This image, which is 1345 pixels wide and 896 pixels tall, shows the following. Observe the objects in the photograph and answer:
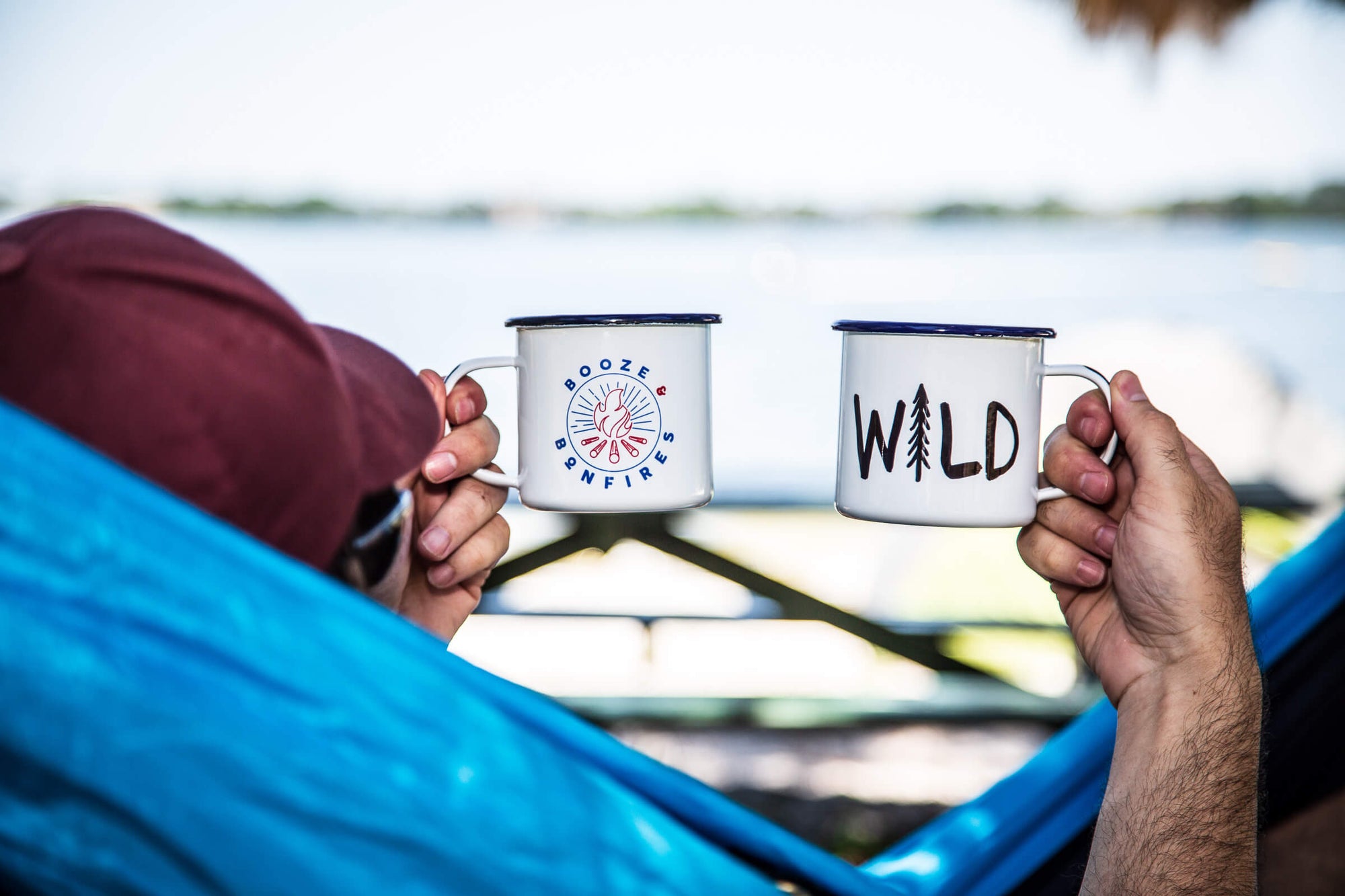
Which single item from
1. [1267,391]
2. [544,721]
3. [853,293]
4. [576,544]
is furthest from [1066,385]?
[853,293]

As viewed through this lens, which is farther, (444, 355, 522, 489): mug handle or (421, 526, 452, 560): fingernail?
(421, 526, 452, 560): fingernail

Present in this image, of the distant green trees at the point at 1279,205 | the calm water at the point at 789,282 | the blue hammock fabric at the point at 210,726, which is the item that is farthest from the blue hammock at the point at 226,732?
the distant green trees at the point at 1279,205

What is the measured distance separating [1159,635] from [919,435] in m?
0.30

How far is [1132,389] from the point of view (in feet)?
3.18

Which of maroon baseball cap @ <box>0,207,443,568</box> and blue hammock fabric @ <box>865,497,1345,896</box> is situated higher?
maroon baseball cap @ <box>0,207,443,568</box>

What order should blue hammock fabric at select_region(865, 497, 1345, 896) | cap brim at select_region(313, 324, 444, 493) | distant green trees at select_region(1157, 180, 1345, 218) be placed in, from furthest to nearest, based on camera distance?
1. distant green trees at select_region(1157, 180, 1345, 218)
2. blue hammock fabric at select_region(865, 497, 1345, 896)
3. cap brim at select_region(313, 324, 444, 493)

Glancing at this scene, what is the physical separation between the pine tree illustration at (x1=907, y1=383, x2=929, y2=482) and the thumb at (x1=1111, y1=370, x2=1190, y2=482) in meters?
0.21

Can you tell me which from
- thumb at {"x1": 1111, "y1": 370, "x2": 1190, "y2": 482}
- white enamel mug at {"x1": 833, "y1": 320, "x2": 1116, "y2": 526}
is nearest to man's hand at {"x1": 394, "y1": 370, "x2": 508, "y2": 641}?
white enamel mug at {"x1": 833, "y1": 320, "x2": 1116, "y2": 526}

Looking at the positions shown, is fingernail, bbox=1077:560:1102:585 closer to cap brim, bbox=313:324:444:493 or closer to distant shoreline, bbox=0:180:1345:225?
cap brim, bbox=313:324:444:493

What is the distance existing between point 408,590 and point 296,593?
0.62m

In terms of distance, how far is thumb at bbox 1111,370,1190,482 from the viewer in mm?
911

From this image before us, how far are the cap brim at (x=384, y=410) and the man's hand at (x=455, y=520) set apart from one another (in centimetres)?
26

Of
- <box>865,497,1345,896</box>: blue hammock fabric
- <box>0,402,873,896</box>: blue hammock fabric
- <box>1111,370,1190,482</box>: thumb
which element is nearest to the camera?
<box>0,402,873,896</box>: blue hammock fabric

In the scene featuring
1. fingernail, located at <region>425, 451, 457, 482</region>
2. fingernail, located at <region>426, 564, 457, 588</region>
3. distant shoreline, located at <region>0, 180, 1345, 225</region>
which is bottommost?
distant shoreline, located at <region>0, 180, 1345, 225</region>
